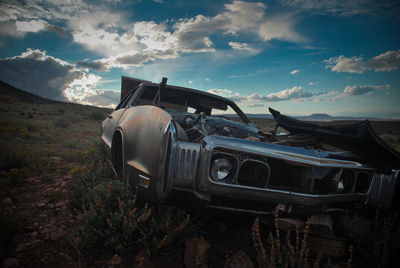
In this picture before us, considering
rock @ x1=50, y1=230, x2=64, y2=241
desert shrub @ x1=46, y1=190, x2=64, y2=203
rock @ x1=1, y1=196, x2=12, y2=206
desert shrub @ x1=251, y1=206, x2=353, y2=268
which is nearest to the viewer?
desert shrub @ x1=251, y1=206, x2=353, y2=268

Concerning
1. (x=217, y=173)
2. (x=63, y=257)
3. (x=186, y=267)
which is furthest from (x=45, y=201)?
(x=217, y=173)

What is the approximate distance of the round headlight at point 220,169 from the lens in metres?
1.58

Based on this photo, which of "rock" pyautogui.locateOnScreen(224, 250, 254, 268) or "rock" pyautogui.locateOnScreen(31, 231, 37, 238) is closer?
"rock" pyautogui.locateOnScreen(224, 250, 254, 268)

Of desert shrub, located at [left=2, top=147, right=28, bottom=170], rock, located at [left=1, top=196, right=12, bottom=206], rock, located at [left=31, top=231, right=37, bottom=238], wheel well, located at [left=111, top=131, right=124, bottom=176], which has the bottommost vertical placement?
rock, located at [left=31, top=231, right=37, bottom=238]

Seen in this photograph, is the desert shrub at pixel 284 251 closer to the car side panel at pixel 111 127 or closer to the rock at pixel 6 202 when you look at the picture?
the car side panel at pixel 111 127

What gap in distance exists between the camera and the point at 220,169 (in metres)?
1.59

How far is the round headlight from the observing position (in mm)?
1580

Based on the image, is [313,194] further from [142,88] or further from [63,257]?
[142,88]

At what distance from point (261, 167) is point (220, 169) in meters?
0.38

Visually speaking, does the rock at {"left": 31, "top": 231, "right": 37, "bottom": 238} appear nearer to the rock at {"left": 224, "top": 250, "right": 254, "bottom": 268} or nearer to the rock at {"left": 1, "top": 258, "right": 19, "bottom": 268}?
the rock at {"left": 1, "top": 258, "right": 19, "bottom": 268}

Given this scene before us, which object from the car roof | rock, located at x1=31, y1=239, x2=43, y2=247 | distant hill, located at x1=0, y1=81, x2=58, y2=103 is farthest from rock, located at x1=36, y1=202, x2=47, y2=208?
distant hill, located at x1=0, y1=81, x2=58, y2=103

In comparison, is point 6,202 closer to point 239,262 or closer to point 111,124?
point 111,124

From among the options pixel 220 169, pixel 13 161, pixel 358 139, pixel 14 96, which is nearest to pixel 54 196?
pixel 13 161

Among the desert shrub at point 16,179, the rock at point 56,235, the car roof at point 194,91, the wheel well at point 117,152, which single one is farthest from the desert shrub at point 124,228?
the desert shrub at point 16,179
